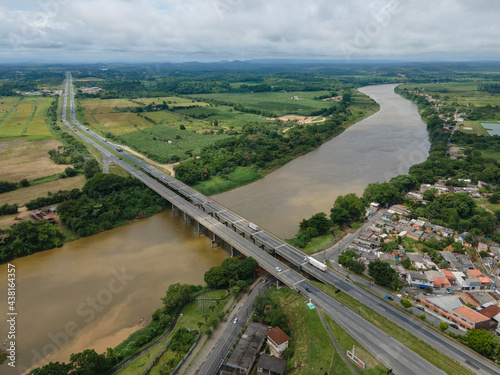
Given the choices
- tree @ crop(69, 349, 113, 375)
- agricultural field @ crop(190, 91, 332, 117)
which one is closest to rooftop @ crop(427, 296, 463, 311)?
tree @ crop(69, 349, 113, 375)

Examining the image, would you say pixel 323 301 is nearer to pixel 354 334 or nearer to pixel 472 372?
pixel 354 334

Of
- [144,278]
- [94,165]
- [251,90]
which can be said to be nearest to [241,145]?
[94,165]

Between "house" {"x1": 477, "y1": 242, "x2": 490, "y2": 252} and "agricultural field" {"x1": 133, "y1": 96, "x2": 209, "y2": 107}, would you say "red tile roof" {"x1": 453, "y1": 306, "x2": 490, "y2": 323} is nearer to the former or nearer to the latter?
"house" {"x1": 477, "y1": 242, "x2": 490, "y2": 252}

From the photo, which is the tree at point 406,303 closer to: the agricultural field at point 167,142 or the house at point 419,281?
the house at point 419,281

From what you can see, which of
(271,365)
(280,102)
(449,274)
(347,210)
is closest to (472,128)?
(347,210)

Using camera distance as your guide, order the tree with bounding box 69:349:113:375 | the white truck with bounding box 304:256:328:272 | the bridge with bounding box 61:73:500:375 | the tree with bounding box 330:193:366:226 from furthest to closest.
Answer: the tree with bounding box 330:193:366:226
the white truck with bounding box 304:256:328:272
the bridge with bounding box 61:73:500:375
the tree with bounding box 69:349:113:375

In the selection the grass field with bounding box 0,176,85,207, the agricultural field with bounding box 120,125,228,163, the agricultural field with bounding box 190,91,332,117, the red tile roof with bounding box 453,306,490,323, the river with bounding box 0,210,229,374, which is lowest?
the river with bounding box 0,210,229,374
